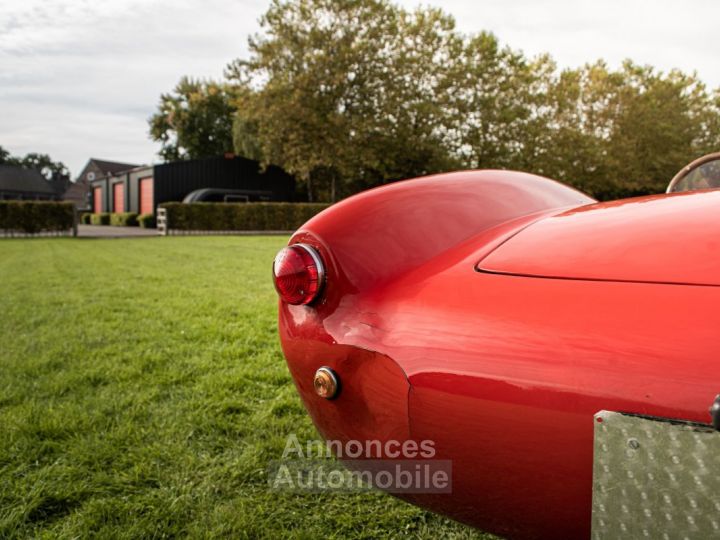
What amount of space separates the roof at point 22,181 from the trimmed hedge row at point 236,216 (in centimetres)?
5551

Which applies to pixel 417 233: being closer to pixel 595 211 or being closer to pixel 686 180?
pixel 595 211

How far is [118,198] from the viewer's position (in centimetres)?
3506

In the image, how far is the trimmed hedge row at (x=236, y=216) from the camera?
66.4 ft

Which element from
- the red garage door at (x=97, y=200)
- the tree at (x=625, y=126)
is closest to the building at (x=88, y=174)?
the red garage door at (x=97, y=200)

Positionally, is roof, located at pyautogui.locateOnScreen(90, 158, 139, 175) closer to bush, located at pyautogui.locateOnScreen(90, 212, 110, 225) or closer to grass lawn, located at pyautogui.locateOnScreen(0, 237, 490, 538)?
bush, located at pyautogui.locateOnScreen(90, 212, 110, 225)

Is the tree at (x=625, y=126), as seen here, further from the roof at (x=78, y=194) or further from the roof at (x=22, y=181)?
the roof at (x=22, y=181)

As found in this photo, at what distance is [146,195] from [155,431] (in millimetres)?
30457

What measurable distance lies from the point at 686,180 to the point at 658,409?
1.68 meters

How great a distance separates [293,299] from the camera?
4.63ft

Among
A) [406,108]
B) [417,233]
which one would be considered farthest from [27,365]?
[406,108]

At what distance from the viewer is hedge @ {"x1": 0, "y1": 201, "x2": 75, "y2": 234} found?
17062 millimetres

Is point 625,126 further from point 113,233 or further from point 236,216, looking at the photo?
point 113,233

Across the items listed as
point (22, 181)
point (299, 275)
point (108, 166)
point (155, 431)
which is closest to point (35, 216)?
point (155, 431)

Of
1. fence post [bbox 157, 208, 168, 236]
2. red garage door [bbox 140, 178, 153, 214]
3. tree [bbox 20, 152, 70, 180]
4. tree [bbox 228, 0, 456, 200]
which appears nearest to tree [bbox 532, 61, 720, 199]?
tree [bbox 228, 0, 456, 200]
